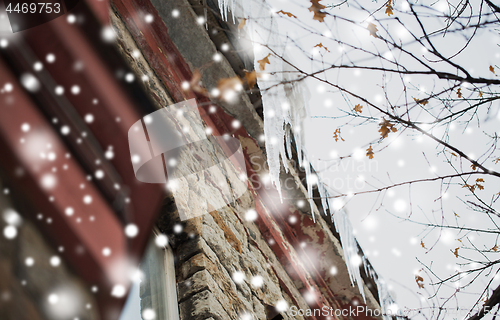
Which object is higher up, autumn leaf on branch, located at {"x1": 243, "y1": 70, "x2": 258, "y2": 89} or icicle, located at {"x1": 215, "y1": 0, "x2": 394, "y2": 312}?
icicle, located at {"x1": 215, "y1": 0, "x2": 394, "y2": 312}

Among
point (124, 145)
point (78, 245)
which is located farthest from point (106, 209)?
point (124, 145)

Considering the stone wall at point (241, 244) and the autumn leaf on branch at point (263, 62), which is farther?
the autumn leaf on branch at point (263, 62)

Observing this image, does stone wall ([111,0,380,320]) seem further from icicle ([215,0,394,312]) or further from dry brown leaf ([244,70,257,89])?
dry brown leaf ([244,70,257,89])

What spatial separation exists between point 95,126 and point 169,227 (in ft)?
2.07

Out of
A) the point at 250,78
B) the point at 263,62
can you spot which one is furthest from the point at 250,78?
the point at 263,62

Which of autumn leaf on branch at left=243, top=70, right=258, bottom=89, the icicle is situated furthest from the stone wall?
autumn leaf on branch at left=243, top=70, right=258, bottom=89

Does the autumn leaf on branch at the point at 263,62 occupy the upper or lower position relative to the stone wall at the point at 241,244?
upper

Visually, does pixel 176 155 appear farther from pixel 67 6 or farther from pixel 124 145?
pixel 67 6

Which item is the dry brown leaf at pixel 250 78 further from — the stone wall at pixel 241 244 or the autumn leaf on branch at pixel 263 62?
the autumn leaf on branch at pixel 263 62

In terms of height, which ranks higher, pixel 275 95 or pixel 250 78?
pixel 275 95

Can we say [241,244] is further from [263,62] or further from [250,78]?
[263,62]

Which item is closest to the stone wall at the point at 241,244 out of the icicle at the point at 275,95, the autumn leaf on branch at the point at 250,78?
the icicle at the point at 275,95

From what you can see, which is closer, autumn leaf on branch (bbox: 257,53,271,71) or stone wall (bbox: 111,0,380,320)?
stone wall (bbox: 111,0,380,320)

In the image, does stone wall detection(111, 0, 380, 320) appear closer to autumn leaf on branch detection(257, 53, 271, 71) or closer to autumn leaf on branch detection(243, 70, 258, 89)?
autumn leaf on branch detection(257, 53, 271, 71)
